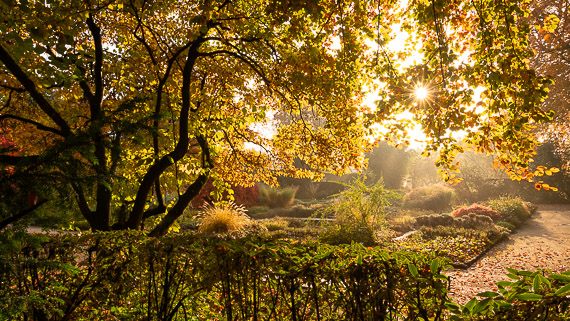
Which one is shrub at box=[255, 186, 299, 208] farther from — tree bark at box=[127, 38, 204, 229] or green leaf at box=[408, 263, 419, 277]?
green leaf at box=[408, 263, 419, 277]

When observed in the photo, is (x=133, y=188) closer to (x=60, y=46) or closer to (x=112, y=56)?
(x=112, y=56)

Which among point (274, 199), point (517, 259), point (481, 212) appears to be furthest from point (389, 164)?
point (517, 259)

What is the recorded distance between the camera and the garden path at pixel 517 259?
5.34 metres

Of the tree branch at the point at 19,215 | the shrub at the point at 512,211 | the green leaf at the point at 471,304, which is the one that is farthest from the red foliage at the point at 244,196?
the green leaf at the point at 471,304

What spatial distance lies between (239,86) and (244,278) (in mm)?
3954

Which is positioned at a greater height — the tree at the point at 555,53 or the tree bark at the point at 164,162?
the tree at the point at 555,53

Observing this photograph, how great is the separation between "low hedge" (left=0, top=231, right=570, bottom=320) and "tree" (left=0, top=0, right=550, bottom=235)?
52 centimetres

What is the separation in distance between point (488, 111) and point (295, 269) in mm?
3002

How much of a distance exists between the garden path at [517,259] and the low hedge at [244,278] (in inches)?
94.8

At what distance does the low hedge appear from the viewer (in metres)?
1.80

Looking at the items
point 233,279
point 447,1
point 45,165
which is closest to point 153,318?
point 233,279

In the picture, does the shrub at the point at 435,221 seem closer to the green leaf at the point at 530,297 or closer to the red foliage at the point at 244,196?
the red foliage at the point at 244,196

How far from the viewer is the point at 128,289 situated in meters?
2.47

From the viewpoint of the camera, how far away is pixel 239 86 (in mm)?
5395
